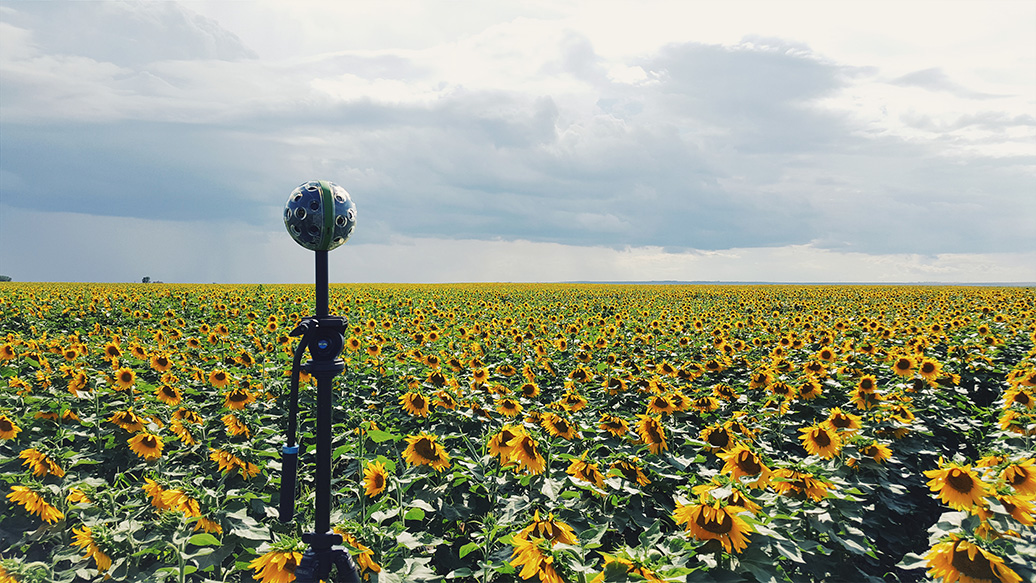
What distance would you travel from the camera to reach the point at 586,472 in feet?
11.3

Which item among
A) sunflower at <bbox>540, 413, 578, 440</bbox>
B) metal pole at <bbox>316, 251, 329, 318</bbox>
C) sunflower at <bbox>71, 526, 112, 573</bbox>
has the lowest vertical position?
sunflower at <bbox>71, 526, 112, 573</bbox>

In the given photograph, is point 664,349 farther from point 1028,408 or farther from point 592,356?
point 1028,408

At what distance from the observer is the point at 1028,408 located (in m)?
5.19

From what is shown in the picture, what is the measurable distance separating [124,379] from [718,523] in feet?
20.0

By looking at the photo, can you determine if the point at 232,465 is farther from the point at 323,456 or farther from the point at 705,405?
the point at 705,405

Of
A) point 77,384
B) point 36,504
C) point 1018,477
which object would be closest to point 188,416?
point 36,504

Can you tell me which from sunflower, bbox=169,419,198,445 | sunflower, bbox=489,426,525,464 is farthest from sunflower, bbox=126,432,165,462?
sunflower, bbox=489,426,525,464

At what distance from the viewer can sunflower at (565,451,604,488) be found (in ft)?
11.0

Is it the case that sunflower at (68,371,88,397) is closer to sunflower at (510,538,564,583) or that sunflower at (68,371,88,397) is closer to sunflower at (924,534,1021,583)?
sunflower at (510,538,564,583)

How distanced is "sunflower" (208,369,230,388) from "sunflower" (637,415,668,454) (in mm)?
4666

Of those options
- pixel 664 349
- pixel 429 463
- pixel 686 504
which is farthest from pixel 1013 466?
pixel 664 349

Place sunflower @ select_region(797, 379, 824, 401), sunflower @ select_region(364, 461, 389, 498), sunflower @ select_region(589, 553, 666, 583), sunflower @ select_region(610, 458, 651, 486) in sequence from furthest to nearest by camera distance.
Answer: sunflower @ select_region(797, 379, 824, 401) < sunflower @ select_region(610, 458, 651, 486) < sunflower @ select_region(364, 461, 389, 498) < sunflower @ select_region(589, 553, 666, 583)

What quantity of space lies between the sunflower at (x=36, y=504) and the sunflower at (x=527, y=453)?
2.85m

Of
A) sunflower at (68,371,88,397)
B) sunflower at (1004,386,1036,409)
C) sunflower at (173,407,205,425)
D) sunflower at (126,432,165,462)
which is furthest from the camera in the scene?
sunflower at (68,371,88,397)
